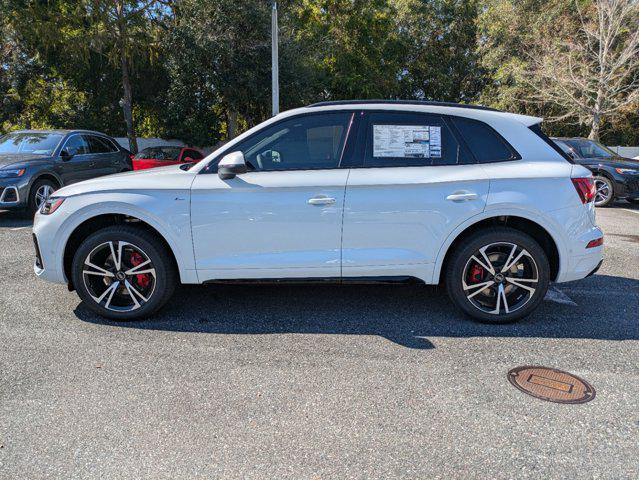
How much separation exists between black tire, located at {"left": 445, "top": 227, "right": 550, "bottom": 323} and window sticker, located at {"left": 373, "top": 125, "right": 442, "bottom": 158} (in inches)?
32.6

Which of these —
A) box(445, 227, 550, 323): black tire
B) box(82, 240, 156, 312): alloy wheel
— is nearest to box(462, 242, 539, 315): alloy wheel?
box(445, 227, 550, 323): black tire

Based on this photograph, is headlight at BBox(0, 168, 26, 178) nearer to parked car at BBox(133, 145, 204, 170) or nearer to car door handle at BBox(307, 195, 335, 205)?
parked car at BBox(133, 145, 204, 170)

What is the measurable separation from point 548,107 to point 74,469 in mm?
28835

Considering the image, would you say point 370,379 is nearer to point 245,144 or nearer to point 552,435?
point 552,435

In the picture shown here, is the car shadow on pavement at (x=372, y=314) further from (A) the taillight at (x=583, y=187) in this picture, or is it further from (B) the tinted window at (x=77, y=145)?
(B) the tinted window at (x=77, y=145)

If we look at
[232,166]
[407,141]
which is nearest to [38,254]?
[232,166]

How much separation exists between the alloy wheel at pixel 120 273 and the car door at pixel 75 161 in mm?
6233

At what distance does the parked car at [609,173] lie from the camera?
1138cm

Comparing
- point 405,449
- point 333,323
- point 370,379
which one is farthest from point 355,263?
point 405,449

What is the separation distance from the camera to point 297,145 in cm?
411

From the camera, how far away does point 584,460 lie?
2459 mm

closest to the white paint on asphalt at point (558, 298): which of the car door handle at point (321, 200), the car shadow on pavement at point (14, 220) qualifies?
the car door handle at point (321, 200)

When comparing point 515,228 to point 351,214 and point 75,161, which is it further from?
point 75,161

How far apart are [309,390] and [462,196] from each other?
2.01 meters
